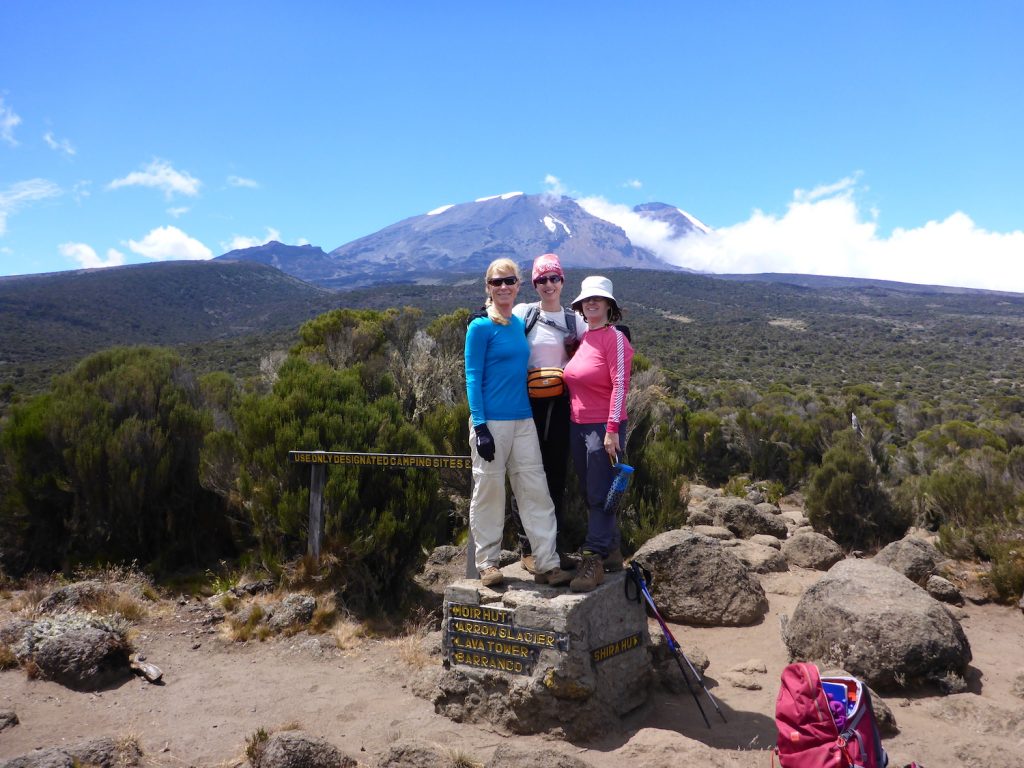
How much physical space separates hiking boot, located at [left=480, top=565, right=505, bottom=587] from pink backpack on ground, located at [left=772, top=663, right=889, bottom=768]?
1646 millimetres

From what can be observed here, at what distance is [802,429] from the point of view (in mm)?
13242

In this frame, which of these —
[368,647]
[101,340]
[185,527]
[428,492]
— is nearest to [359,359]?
[185,527]

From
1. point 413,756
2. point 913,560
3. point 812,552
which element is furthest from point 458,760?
point 812,552

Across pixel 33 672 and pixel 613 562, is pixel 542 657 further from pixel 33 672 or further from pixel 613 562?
pixel 33 672

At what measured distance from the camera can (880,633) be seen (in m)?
4.48

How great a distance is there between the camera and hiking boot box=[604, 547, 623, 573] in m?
4.21

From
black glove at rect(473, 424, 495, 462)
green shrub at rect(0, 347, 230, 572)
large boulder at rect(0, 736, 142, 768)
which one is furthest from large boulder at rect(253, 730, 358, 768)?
green shrub at rect(0, 347, 230, 572)

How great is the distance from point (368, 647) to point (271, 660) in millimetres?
675

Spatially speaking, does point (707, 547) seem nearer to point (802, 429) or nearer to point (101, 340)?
point (802, 429)

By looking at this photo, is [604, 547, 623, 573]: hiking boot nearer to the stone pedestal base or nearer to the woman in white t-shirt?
the stone pedestal base

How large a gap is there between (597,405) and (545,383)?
0.31 metres

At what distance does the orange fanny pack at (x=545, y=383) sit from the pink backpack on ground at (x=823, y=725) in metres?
1.80

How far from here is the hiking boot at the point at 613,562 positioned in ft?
13.8

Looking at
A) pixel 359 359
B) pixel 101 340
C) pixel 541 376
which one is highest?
pixel 541 376
